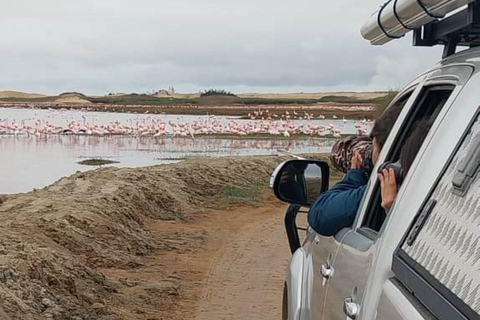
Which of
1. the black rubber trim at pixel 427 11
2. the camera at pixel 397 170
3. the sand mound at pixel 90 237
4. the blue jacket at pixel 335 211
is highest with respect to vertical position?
the black rubber trim at pixel 427 11

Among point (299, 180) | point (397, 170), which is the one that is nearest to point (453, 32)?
point (397, 170)

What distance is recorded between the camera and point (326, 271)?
11.3 ft

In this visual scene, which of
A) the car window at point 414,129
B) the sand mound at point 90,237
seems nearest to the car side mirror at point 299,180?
the car window at point 414,129

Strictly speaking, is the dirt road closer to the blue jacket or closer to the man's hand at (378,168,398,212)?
the blue jacket

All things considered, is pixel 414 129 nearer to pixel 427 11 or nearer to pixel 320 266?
pixel 427 11

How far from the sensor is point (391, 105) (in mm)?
3656

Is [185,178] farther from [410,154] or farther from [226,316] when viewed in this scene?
[410,154]

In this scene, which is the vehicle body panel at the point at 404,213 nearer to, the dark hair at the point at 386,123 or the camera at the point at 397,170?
the camera at the point at 397,170

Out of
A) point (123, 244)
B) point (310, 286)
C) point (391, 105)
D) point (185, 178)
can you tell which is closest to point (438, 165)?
point (391, 105)

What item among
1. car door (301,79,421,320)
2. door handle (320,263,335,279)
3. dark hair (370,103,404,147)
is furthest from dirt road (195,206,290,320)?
dark hair (370,103,404,147)

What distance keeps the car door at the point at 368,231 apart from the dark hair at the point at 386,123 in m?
0.34

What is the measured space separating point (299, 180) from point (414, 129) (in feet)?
4.76

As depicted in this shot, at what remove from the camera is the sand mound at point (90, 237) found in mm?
7129

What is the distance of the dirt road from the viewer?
8.01m
